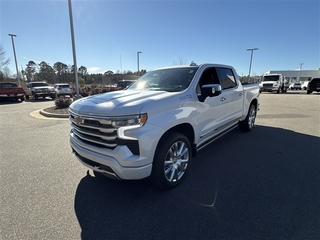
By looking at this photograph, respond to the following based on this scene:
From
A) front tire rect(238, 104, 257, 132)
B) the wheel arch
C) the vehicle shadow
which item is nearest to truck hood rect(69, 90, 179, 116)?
the wheel arch

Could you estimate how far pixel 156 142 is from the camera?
2.50 meters

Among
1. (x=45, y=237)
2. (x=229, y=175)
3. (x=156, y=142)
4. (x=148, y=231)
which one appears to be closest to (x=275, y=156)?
(x=229, y=175)

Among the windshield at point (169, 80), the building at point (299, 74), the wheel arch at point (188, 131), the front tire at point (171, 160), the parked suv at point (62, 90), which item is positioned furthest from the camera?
the building at point (299, 74)

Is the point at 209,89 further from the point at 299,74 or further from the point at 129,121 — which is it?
the point at 299,74

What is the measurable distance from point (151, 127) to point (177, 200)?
3.75 feet

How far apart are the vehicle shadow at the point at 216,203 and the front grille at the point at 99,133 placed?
2.75 ft

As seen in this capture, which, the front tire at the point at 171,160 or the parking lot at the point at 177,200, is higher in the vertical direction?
the front tire at the point at 171,160

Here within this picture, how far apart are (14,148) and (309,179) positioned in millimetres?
6566

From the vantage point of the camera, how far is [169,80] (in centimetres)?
367

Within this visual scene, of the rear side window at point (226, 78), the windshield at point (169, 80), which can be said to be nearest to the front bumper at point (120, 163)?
the windshield at point (169, 80)

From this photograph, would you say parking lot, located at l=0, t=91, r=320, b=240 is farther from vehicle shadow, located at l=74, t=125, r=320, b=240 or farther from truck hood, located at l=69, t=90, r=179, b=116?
truck hood, located at l=69, t=90, r=179, b=116

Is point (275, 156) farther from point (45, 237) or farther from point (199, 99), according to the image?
point (45, 237)

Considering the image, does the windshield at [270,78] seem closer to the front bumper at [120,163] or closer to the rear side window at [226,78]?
the rear side window at [226,78]

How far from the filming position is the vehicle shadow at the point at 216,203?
215 centimetres
